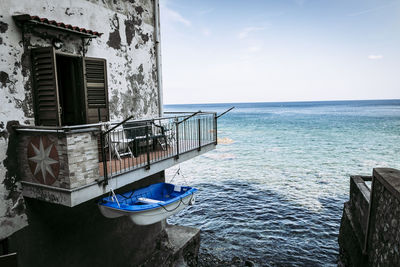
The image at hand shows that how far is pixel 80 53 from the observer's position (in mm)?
7074

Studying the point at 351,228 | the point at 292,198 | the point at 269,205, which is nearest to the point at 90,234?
the point at 351,228

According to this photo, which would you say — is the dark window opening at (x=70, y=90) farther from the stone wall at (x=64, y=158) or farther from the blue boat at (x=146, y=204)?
the blue boat at (x=146, y=204)

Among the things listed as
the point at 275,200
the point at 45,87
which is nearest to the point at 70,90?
the point at 45,87

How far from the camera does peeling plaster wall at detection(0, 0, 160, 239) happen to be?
5.48 m

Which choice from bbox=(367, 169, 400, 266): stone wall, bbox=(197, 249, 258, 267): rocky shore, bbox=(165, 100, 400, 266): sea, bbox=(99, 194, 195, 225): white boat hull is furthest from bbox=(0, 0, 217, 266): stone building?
bbox=(367, 169, 400, 266): stone wall

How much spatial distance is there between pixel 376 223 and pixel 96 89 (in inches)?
313

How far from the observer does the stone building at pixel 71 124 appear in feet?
17.6

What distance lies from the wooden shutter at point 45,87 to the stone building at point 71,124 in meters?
0.02

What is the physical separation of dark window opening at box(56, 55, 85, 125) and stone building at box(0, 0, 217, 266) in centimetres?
3

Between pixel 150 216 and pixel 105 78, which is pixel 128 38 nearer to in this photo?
pixel 105 78

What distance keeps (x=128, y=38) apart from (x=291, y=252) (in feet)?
37.8

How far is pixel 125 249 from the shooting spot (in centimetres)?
868

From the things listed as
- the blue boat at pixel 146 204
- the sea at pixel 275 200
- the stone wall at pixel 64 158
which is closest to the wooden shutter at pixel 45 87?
the stone wall at pixel 64 158

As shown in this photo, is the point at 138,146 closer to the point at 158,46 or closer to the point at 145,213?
the point at 145,213
